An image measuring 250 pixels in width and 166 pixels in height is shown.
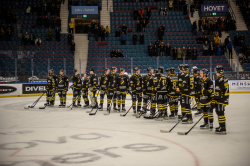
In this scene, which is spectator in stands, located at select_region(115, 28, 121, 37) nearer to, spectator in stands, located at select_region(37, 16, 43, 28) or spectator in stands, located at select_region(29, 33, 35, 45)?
spectator in stands, located at select_region(37, 16, 43, 28)

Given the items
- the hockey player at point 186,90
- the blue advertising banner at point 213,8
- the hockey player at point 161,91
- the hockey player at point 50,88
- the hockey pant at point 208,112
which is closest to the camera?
the hockey pant at point 208,112

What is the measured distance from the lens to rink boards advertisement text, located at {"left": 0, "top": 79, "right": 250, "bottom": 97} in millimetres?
16766

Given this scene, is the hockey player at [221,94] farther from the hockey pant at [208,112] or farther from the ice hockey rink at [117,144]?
the ice hockey rink at [117,144]

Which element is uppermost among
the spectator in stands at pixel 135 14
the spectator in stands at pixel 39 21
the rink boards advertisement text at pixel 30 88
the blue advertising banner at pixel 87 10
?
the blue advertising banner at pixel 87 10

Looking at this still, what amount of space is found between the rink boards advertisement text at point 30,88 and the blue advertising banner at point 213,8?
401 inches

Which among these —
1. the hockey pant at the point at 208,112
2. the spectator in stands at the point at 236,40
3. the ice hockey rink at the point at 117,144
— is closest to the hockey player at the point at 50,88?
the ice hockey rink at the point at 117,144

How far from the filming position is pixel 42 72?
17.1 m

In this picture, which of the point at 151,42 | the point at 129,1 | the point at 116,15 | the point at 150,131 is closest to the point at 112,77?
the point at 150,131

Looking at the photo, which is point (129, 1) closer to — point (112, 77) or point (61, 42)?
point (61, 42)

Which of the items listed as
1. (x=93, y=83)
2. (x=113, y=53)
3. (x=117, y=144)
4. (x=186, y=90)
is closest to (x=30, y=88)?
(x=113, y=53)

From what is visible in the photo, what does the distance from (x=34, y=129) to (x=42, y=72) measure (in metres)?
10.3

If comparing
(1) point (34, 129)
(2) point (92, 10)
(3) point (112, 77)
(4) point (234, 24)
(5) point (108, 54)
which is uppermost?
(2) point (92, 10)

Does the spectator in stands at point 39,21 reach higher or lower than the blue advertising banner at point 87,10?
lower

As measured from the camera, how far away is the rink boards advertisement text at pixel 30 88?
1677cm
